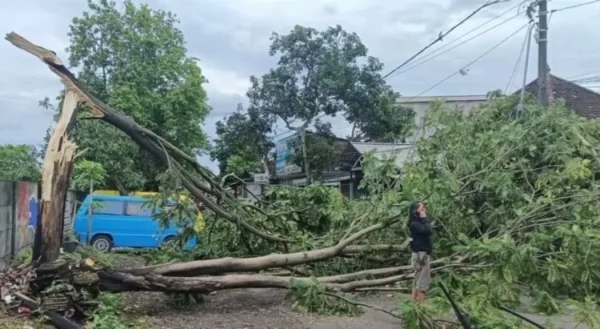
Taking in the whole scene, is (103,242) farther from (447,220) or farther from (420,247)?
(420,247)

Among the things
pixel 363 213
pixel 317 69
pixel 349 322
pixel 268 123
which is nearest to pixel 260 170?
pixel 268 123

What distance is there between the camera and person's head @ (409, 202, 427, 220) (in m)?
7.00

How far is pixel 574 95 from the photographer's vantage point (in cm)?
1978

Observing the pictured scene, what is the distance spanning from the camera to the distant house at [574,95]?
18.6 metres

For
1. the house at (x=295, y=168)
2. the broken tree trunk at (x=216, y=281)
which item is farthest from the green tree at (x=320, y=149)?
the broken tree trunk at (x=216, y=281)

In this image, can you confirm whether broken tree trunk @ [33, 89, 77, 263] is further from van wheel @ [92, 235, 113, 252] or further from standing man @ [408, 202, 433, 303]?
van wheel @ [92, 235, 113, 252]

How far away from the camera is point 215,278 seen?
702cm

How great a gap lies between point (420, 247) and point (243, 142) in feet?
59.5

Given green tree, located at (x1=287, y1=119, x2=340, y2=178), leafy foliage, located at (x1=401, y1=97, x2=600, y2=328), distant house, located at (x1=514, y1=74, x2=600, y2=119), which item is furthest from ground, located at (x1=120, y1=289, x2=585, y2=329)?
green tree, located at (x1=287, y1=119, x2=340, y2=178)

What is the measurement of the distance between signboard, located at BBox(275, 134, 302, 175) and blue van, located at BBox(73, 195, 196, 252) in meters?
9.10

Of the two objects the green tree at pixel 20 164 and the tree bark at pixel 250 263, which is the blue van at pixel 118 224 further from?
the tree bark at pixel 250 263

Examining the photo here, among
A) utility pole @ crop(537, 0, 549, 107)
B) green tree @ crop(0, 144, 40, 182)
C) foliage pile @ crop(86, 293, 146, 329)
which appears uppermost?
utility pole @ crop(537, 0, 549, 107)

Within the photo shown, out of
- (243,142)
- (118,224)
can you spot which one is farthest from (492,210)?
(243,142)

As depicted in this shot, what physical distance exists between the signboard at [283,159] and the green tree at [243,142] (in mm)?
649
